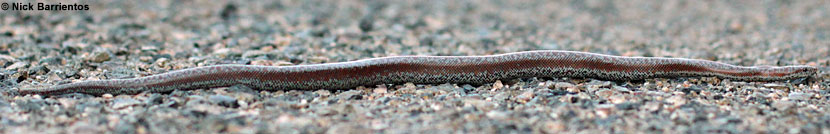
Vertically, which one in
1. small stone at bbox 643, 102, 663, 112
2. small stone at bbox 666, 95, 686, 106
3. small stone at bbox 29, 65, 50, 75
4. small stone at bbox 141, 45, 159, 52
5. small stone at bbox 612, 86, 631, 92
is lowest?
small stone at bbox 643, 102, 663, 112

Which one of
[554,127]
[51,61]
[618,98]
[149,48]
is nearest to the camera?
[554,127]

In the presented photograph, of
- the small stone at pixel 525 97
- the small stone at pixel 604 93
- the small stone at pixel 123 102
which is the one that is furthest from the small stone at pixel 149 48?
the small stone at pixel 604 93

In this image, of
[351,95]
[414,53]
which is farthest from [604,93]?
[414,53]

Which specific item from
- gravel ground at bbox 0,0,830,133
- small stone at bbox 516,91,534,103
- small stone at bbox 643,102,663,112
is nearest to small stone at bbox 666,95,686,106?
gravel ground at bbox 0,0,830,133

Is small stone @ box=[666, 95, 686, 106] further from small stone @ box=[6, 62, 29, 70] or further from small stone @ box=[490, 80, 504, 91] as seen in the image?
small stone @ box=[6, 62, 29, 70]

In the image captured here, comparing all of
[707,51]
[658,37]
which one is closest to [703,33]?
[658,37]

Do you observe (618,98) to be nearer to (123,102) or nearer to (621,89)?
(621,89)

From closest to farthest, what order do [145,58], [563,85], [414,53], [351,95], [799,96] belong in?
1. [351,95]
2. [799,96]
3. [563,85]
4. [145,58]
5. [414,53]
